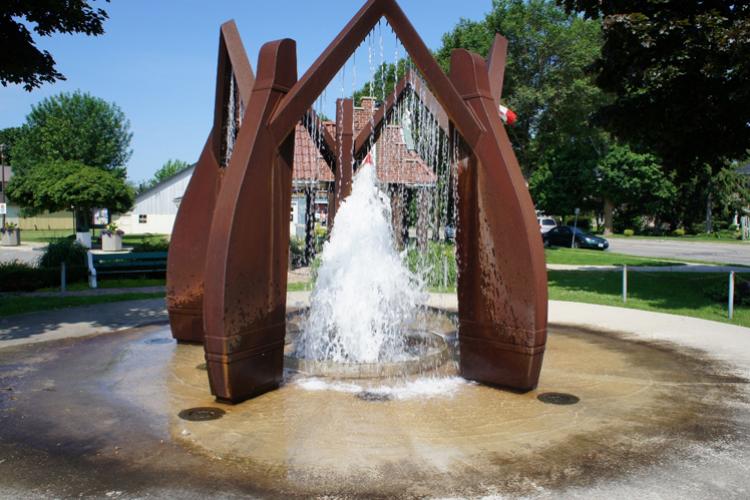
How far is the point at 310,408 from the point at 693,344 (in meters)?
6.18

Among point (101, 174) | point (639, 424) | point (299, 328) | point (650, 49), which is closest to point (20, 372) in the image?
point (299, 328)

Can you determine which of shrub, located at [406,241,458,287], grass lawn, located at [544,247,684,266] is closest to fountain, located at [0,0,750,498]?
shrub, located at [406,241,458,287]

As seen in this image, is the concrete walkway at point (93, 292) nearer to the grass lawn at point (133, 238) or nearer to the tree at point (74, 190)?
the grass lawn at point (133, 238)

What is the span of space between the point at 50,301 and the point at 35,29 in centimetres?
537

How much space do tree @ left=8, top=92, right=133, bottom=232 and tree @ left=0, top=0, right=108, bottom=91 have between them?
23240 mm

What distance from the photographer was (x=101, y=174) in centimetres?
3553

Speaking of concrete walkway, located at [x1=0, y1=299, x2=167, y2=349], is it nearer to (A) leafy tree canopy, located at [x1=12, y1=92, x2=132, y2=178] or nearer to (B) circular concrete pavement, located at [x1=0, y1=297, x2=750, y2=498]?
(B) circular concrete pavement, located at [x1=0, y1=297, x2=750, y2=498]

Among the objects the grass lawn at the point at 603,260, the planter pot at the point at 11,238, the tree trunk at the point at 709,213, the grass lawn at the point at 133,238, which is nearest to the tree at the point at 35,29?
the grass lawn at the point at 133,238

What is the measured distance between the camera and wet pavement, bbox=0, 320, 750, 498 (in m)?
4.31

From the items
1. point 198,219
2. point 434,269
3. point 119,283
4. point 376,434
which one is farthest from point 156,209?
point 376,434

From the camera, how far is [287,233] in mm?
6805

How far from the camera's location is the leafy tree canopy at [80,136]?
160 ft

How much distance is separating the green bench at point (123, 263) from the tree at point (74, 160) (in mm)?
18548

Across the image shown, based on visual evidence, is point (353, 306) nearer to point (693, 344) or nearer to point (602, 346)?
point (602, 346)
